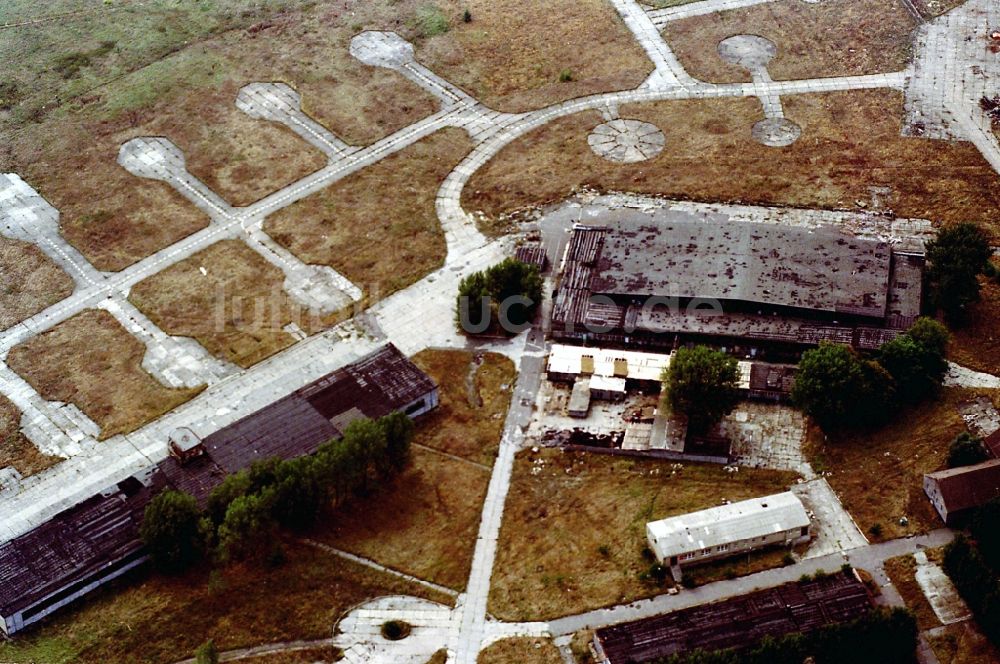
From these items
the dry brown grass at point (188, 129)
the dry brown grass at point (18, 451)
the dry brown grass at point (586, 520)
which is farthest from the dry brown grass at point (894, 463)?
the dry brown grass at point (188, 129)

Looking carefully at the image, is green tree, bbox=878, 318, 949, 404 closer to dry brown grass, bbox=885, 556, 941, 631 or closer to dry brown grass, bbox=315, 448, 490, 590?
dry brown grass, bbox=885, 556, 941, 631

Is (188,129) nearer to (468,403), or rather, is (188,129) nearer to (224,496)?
(468,403)

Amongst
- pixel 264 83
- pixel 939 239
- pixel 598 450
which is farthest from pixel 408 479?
pixel 264 83

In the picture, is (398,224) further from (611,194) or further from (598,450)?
(598,450)

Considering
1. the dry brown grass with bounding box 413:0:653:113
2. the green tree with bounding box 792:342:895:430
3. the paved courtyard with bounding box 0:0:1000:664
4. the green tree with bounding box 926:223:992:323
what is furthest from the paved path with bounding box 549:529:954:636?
the dry brown grass with bounding box 413:0:653:113

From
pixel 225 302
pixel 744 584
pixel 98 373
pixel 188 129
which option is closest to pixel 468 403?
pixel 225 302

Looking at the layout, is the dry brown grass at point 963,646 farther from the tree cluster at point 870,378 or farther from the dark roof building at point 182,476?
the dark roof building at point 182,476
